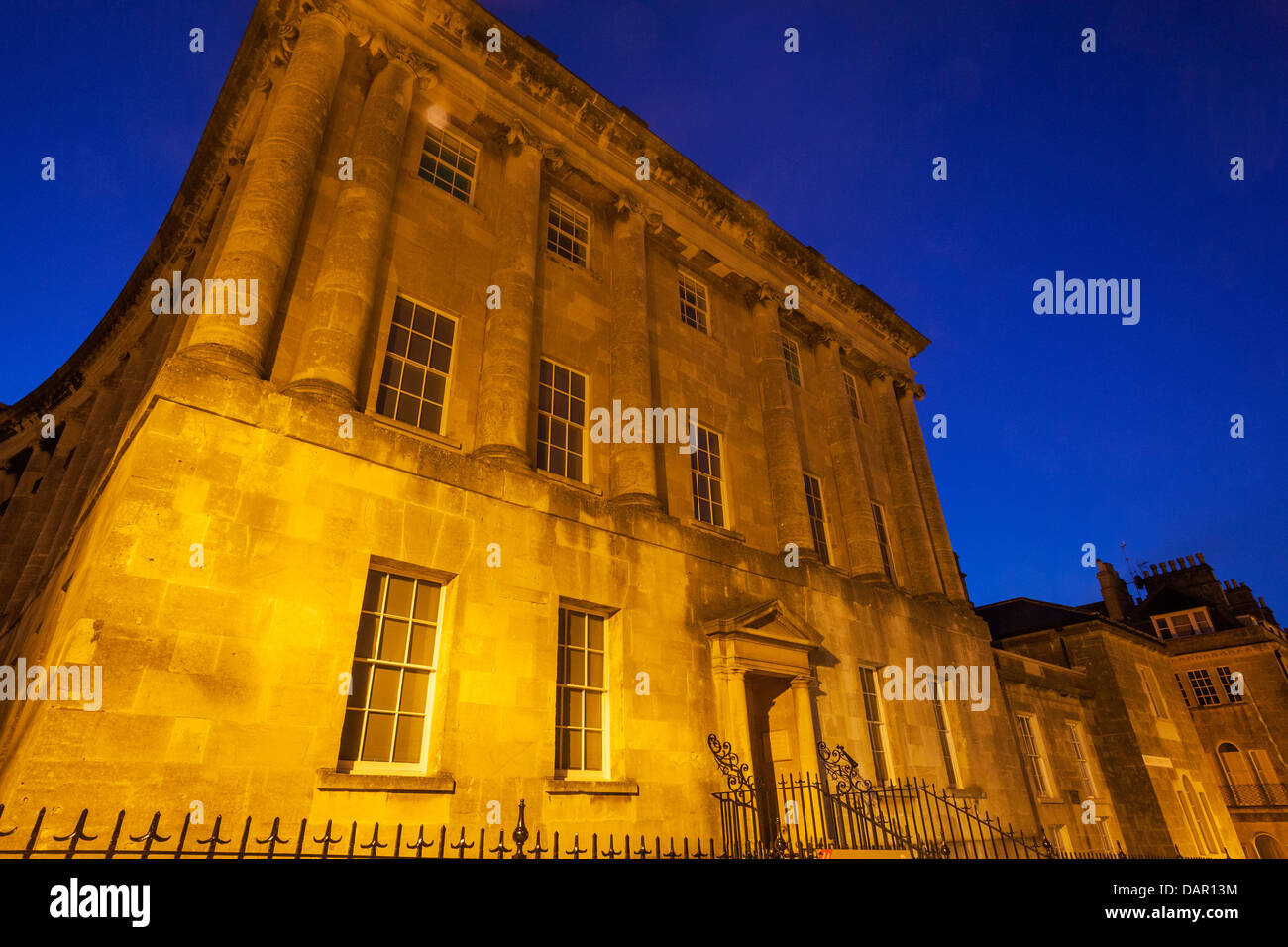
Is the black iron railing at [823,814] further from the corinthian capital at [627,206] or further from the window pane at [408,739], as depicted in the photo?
the corinthian capital at [627,206]

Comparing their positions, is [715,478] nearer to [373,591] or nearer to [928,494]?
[373,591]

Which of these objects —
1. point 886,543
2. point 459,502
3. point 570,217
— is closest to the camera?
point 459,502

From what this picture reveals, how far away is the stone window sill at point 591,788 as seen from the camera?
8844 millimetres

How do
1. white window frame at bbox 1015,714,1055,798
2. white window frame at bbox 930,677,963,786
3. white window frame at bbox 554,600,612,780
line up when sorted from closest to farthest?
white window frame at bbox 554,600,612,780, white window frame at bbox 930,677,963,786, white window frame at bbox 1015,714,1055,798

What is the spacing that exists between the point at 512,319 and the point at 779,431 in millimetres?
7396

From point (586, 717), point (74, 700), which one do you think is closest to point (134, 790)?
point (74, 700)

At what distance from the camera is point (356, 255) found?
33.2 feet

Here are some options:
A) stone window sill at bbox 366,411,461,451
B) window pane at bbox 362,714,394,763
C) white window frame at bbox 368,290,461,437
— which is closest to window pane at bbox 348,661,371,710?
window pane at bbox 362,714,394,763

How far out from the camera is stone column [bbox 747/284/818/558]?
594 inches

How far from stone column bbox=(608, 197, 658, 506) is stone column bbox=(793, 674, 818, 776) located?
15.2 feet

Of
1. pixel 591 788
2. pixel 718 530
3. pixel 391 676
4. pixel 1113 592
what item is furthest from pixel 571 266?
pixel 1113 592

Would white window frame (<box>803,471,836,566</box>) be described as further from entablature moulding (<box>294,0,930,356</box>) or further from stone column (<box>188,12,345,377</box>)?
stone column (<box>188,12,345,377</box>)

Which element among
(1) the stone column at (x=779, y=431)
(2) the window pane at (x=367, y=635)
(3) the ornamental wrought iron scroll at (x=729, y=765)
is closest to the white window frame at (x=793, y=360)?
(1) the stone column at (x=779, y=431)

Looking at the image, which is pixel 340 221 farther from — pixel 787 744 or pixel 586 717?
pixel 787 744
